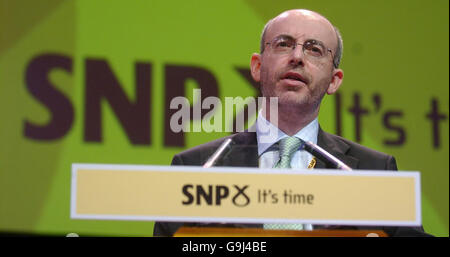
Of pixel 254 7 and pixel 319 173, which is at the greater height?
pixel 254 7

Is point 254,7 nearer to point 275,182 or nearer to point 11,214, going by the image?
point 275,182

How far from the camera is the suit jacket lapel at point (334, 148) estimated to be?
2012mm

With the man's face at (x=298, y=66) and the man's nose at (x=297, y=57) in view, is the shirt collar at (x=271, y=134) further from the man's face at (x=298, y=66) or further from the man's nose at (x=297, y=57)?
the man's nose at (x=297, y=57)

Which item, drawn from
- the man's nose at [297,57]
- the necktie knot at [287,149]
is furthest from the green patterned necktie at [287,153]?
the man's nose at [297,57]

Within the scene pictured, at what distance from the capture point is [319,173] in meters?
1.89

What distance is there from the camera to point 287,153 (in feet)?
6.52

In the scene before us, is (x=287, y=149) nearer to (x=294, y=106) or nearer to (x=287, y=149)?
(x=287, y=149)

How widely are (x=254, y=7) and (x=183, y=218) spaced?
0.82 metres

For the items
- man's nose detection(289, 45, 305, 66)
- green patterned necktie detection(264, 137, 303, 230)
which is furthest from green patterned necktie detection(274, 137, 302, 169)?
man's nose detection(289, 45, 305, 66)

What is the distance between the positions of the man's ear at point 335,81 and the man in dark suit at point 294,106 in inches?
1.1

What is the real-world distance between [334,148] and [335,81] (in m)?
0.22

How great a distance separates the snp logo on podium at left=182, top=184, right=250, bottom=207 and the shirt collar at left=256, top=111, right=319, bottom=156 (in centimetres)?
21

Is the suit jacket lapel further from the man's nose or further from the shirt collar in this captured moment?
the man's nose
